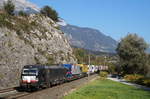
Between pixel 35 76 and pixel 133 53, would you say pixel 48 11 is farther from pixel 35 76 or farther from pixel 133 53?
pixel 35 76

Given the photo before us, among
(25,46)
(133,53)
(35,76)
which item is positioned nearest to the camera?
(35,76)

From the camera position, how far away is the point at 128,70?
77.3 m

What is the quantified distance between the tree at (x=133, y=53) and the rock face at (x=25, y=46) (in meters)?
16.5

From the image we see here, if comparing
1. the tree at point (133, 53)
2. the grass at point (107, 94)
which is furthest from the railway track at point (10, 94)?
the tree at point (133, 53)

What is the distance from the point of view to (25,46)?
50312 millimetres

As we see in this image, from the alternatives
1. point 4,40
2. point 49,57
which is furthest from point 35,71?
point 49,57

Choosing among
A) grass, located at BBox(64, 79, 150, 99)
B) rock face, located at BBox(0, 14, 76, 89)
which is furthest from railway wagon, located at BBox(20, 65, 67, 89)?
grass, located at BBox(64, 79, 150, 99)

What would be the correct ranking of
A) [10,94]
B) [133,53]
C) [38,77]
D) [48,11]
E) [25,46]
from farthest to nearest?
1. [48,11]
2. [133,53]
3. [25,46]
4. [38,77]
5. [10,94]

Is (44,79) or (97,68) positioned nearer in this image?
(44,79)

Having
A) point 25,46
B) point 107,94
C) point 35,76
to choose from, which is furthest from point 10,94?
point 25,46

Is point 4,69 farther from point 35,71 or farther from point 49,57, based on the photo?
point 49,57

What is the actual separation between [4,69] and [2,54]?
9.59ft

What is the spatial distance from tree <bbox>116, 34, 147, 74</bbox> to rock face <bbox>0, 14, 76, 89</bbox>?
54.0 feet

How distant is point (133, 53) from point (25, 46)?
33417 mm
